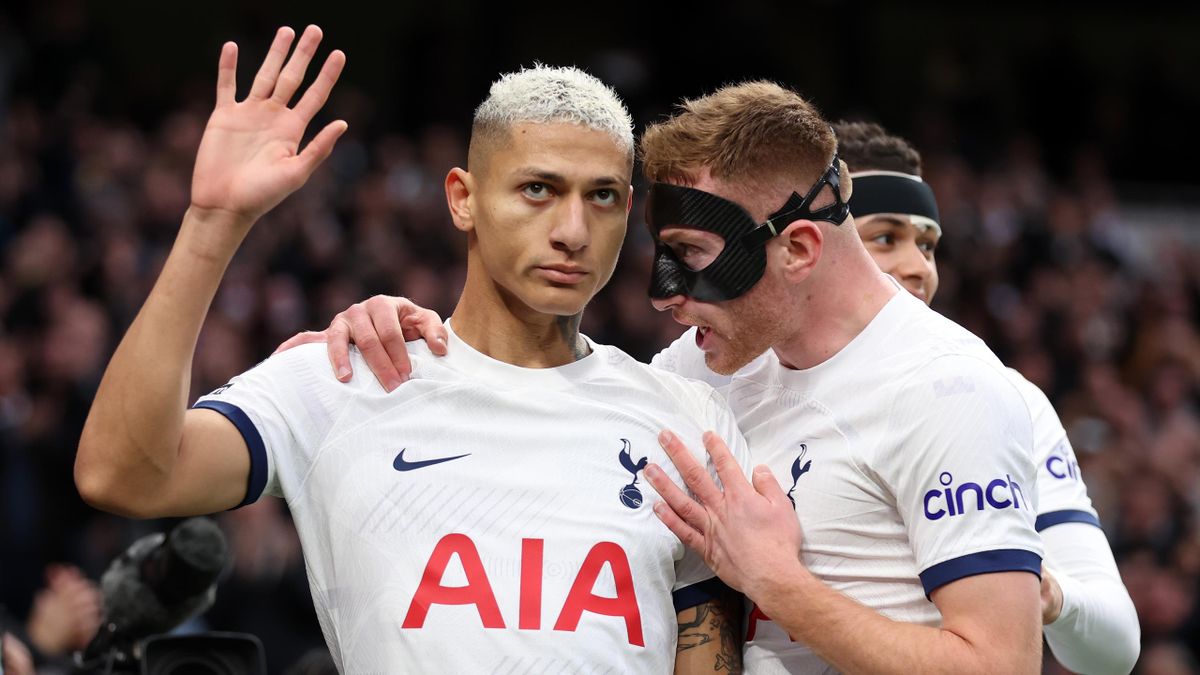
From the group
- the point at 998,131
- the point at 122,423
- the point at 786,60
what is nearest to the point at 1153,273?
the point at 998,131

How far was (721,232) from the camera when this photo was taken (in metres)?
3.70

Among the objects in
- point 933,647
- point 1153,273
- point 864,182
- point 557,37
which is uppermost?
point 557,37

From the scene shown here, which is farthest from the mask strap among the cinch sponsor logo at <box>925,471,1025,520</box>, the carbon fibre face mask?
the cinch sponsor logo at <box>925,471,1025,520</box>

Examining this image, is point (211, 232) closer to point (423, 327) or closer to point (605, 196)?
point (423, 327)

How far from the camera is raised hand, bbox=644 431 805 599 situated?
3.40 m

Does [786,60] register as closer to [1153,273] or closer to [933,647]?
[1153,273]

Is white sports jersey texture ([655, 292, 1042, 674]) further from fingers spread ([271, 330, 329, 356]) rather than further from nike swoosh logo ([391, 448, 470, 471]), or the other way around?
fingers spread ([271, 330, 329, 356])

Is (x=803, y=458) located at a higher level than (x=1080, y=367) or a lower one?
lower

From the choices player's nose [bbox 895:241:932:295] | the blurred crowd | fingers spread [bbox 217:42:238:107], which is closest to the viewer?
fingers spread [bbox 217:42:238:107]

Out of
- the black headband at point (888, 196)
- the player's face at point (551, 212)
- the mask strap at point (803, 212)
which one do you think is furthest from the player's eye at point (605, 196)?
the black headband at point (888, 196)

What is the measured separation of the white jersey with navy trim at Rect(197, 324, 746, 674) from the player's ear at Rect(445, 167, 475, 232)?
0.33 meters

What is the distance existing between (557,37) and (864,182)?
11.9 metres

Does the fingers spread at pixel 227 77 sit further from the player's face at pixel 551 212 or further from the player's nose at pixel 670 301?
the player's nose at pixel 670 301

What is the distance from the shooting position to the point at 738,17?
579 inches
